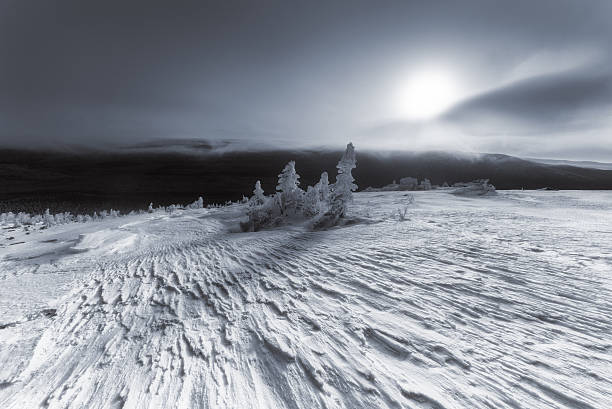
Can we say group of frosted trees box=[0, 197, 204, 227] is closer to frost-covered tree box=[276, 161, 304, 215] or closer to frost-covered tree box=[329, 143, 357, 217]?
frost-covered tree box=[276, 161, 304, 215]

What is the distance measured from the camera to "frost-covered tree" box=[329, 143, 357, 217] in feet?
33.5

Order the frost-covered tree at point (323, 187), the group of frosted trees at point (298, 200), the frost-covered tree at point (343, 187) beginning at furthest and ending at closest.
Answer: the frost-covered tree at point (323, 187) < the group of frosted trees at point (298, 200) < the frost-covered tree at point (343, 187)

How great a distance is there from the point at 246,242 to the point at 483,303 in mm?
5768

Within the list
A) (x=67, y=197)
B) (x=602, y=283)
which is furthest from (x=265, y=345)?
(x=67, y=197)

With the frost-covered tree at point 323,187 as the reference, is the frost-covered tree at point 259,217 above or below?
below

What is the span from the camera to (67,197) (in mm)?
159875

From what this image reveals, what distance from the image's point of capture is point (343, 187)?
35.0 feet

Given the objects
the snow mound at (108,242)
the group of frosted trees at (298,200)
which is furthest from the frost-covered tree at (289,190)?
the snow mound at (108,242)

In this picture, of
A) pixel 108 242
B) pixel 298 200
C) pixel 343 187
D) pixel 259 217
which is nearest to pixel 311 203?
pixel 298 200

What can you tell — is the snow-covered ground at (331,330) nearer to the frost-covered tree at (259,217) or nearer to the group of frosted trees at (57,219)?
the frost-covered tree at (259,217)

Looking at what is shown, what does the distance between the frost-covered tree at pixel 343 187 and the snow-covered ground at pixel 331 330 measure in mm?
4512

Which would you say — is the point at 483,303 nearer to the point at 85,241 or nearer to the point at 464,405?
the point at 464,405

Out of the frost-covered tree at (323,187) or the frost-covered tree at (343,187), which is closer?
the frost-covered tree at (343,187)

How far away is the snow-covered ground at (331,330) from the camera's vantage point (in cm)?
212
